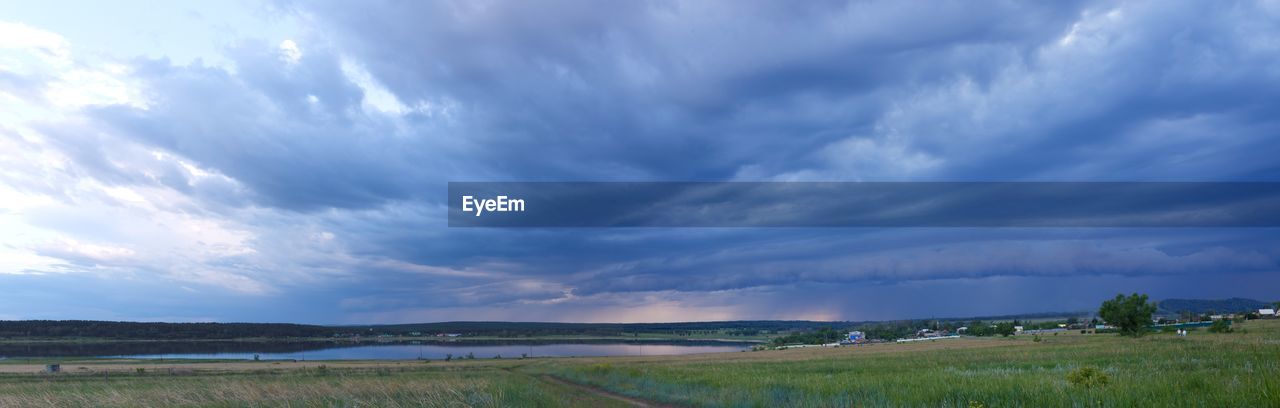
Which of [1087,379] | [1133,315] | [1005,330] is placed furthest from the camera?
[1005,330]

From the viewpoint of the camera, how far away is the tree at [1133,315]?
78.4m

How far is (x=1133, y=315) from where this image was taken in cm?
7906

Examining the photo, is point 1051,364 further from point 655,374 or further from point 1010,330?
point 1010,330

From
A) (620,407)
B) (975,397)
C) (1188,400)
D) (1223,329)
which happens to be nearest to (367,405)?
(620,407)

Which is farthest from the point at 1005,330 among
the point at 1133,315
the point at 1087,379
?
the point at 1087,379

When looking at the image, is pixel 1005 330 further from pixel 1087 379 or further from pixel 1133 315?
pixel 1087 379

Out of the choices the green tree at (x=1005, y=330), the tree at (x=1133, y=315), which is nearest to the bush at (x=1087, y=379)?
the tree at (x=1133, y=315)

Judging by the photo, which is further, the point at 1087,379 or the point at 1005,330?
the point at 1005,330

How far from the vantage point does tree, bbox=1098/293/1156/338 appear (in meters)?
78.4

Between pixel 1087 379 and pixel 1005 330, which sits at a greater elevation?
pixel 1087 379

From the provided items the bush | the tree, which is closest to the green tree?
the tree

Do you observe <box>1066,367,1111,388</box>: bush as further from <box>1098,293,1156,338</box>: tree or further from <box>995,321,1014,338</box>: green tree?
<box>995,321,1014,338</box>: green tree

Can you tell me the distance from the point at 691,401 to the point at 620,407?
9.11ft

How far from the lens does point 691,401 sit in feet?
84.2
